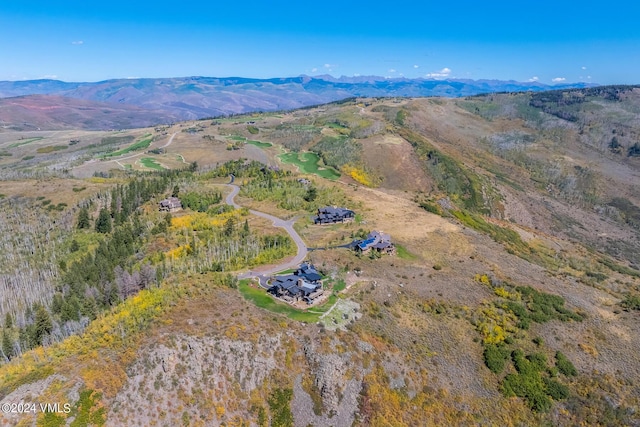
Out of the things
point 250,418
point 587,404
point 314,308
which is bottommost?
point 587,404

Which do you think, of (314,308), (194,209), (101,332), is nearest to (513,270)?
(314,308)

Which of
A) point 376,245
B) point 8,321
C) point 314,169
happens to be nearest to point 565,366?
point 376,245

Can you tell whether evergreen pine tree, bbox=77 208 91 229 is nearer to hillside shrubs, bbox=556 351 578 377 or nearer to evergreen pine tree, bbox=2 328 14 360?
evergreen pine tree, bbox=2 328 14 360

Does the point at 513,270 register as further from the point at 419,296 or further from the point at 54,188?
the point at 54,188

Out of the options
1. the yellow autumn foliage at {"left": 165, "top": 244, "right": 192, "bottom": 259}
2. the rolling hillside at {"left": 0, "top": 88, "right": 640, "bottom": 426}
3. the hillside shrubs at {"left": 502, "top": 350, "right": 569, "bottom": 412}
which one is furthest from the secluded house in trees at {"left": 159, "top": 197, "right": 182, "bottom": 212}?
the hillside shrubs at {"left": 502, "top": 350, "right": 569, "bottom": 412}

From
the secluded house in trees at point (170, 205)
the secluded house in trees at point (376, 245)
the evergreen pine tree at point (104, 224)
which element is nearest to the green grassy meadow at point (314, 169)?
the secluded house in trees at point (170, 205)

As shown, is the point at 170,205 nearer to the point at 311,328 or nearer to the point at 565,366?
the point at 311,328
